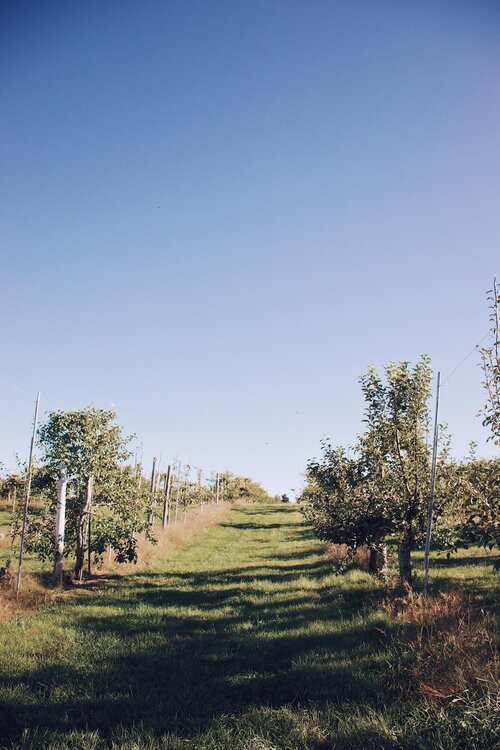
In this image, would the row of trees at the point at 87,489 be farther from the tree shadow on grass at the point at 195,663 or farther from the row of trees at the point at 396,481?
the row of trees at the point at 396,481

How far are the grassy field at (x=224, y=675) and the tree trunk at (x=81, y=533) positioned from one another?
1782 millimetres

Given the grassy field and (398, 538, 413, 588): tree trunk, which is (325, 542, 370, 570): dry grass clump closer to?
the grassy field

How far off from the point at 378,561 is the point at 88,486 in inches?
424

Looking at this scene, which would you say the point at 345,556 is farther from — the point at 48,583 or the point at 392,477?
the point at 48,583

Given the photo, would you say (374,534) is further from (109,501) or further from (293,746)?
(109,501)

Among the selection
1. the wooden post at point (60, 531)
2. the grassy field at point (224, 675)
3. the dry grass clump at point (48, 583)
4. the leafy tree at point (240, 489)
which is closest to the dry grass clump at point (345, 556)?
the grassy field at point (224, 675)

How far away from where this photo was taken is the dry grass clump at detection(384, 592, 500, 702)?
592 cm

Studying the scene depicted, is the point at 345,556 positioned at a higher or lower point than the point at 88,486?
lower

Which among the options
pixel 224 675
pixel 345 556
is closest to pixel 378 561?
pixel 345 556

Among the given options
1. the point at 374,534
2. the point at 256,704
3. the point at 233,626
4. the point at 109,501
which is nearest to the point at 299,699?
the point at 256,704

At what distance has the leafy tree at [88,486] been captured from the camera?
51.4 ft

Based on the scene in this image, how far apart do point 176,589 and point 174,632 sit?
506cm

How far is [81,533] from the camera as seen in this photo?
639 inches

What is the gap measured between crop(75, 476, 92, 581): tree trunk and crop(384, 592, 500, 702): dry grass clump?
11.3 meters
